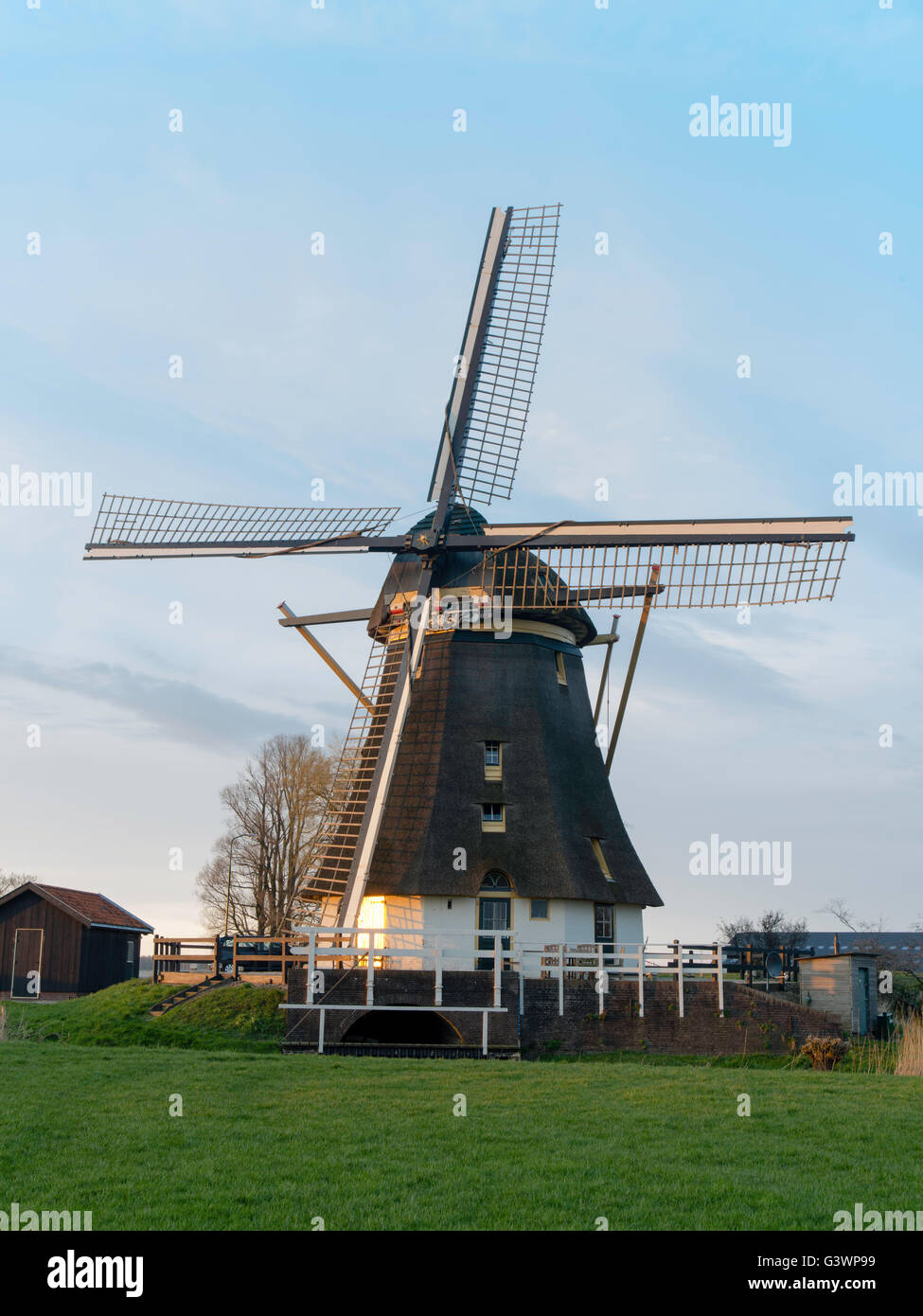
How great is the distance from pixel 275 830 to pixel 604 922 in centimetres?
2273

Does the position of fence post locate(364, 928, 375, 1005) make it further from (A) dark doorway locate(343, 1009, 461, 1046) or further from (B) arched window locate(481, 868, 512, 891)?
(B) arched window locate(481, 868, 512, 891)

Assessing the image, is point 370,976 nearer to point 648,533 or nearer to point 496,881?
point 496,881

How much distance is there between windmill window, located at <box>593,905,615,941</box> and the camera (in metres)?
23.9

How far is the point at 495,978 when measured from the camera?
67.5 ft

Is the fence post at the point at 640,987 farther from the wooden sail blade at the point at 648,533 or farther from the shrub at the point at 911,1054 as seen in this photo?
the wooden sail blade at the point at 648,533

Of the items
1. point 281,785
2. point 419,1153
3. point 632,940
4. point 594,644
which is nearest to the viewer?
point 419,1153

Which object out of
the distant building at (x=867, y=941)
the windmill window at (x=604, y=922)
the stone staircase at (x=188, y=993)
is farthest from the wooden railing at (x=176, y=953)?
the distant building at (x=867, y=941)

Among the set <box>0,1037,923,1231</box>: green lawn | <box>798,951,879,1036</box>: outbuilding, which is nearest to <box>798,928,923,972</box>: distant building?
<box>798,951,879,1036</box>: outbuilding

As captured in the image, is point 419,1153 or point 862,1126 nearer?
point 419,1153

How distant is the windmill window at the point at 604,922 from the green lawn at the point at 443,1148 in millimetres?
8752
